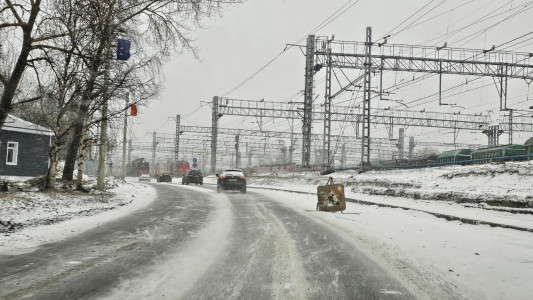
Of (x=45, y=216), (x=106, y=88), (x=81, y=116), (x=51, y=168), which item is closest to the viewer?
(x=45, y=216)

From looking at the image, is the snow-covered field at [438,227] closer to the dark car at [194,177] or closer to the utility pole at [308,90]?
the utility pole at [308,90]

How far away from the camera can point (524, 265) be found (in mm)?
4812

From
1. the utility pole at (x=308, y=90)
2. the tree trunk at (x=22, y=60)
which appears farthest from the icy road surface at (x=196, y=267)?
the utility pole at (x=308, y=90)

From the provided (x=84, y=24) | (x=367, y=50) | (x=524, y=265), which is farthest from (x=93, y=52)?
(x=367, y=50)

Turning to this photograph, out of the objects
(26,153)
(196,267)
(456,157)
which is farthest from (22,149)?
(456,157)

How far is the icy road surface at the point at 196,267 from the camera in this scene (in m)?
3.66

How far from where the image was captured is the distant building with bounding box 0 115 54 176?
2548 centimetres

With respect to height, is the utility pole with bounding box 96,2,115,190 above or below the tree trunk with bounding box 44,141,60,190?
above

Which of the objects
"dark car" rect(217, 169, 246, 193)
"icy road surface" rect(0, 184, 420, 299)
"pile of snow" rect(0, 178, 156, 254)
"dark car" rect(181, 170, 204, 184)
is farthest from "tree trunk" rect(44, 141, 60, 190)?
"dark car" rect(181, 170, 204, 184)

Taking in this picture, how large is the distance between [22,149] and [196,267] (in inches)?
1110

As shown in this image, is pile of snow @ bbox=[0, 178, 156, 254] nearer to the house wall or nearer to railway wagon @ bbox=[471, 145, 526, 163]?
the house wall

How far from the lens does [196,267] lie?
14.9 feet

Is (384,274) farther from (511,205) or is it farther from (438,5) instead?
(438,5)

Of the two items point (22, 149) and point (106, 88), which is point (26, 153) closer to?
point (22, 149)
